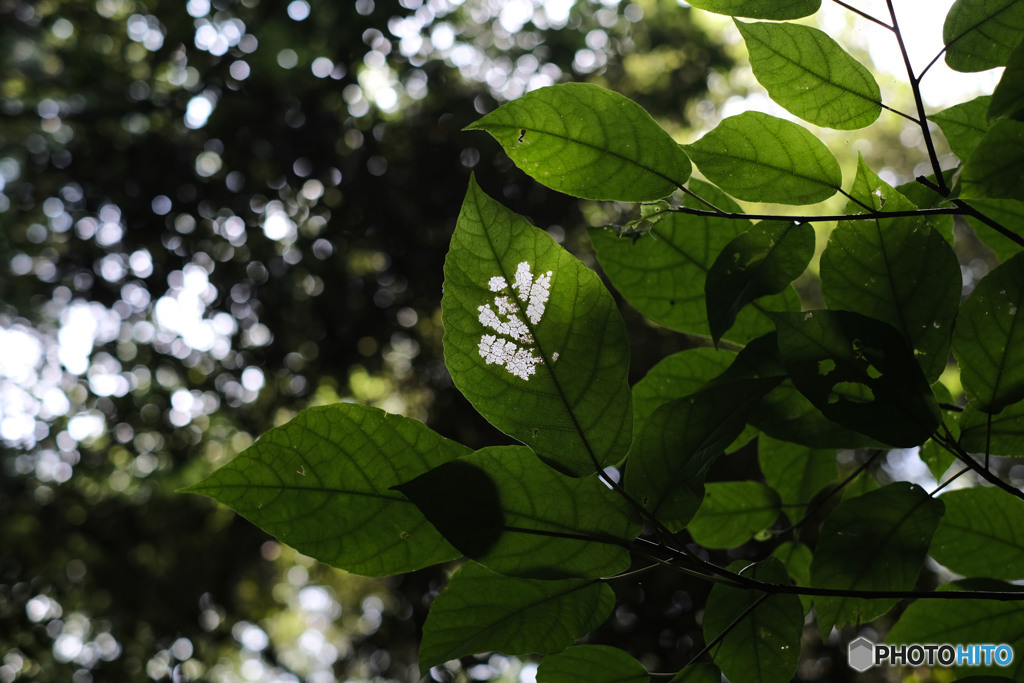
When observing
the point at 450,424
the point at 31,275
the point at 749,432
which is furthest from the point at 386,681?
the point at 749,432

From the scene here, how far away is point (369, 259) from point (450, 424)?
102cm

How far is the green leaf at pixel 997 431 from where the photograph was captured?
34 centimetres

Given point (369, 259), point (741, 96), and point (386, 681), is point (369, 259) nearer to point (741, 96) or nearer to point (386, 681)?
point (386, 681)

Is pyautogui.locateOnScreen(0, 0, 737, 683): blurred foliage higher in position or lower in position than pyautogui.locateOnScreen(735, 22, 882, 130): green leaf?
lower

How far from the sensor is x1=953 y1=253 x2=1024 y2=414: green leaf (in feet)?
1.08

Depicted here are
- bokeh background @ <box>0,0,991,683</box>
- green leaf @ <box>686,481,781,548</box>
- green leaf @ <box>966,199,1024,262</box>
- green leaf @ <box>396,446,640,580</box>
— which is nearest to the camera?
green leaf @ <box>396,446,640,580</box>

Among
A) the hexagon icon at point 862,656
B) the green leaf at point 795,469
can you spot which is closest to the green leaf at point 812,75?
the green leaf at point 795,469

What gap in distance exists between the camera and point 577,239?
3.64 meters

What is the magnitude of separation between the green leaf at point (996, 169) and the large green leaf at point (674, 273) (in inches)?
5.0

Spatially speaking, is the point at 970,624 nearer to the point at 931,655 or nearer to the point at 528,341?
the point at 931,655

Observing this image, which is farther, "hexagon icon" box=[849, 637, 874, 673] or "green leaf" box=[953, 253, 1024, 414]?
"hexagon icon" box=[849, 637, 874, 673]

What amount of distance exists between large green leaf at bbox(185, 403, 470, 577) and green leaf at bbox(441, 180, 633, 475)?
0.04 meters

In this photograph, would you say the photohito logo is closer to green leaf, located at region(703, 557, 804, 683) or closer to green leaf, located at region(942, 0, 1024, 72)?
green leaf, located at region(703, 557, 804, 683)

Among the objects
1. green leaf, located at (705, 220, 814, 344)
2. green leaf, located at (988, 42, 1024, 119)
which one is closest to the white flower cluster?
green leaf, located at (705, 220, 814, 344)
